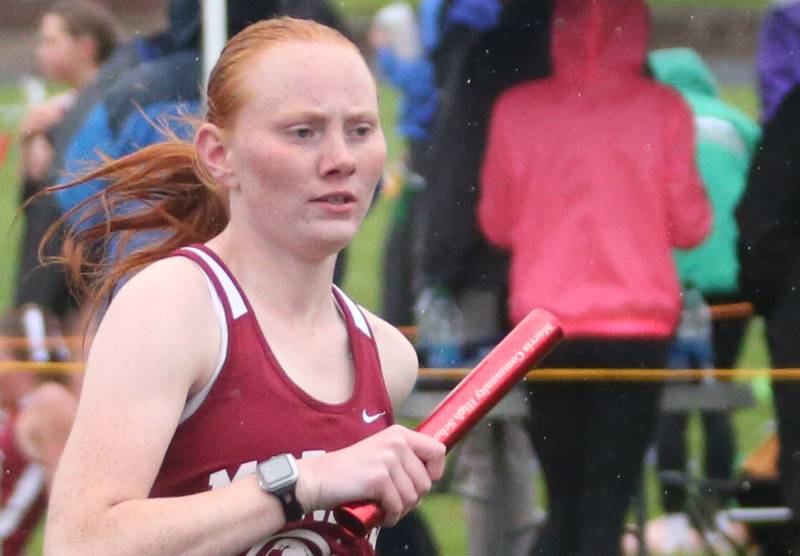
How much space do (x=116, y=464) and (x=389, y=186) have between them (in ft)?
11.6

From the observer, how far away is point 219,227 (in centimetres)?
Result: 235

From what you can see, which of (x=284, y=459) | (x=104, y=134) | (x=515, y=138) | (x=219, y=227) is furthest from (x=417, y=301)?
(x=284, y=459)

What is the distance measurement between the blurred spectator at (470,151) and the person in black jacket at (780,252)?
533mm

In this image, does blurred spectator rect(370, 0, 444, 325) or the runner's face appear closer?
the runner's face

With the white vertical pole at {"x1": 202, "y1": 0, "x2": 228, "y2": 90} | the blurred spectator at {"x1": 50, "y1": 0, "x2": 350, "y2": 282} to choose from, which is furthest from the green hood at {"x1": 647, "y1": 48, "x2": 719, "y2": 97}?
the white vertical pole at {"x1": 202, "y1": 0, "x2": 228, "y2": 90}

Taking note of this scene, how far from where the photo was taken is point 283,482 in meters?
1.87

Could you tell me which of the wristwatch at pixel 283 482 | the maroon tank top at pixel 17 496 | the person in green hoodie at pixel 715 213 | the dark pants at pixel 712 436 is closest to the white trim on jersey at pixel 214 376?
the wristwatch at pixel 283 482

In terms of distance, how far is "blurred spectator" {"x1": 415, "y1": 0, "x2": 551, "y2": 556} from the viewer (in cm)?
397

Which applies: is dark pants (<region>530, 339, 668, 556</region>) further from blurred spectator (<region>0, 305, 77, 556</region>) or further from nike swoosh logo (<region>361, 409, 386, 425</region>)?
nike swoosh logo (<region>361, 409, 386, 425</region>)

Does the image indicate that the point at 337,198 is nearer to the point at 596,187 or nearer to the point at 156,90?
the point at 596,187

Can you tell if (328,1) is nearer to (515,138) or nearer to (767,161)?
(515,138)

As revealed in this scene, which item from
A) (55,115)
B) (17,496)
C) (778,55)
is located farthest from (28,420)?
(778,55)

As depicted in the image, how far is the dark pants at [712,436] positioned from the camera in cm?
429

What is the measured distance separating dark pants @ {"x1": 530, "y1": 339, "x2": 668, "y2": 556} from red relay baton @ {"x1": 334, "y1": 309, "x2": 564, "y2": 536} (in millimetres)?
1795
